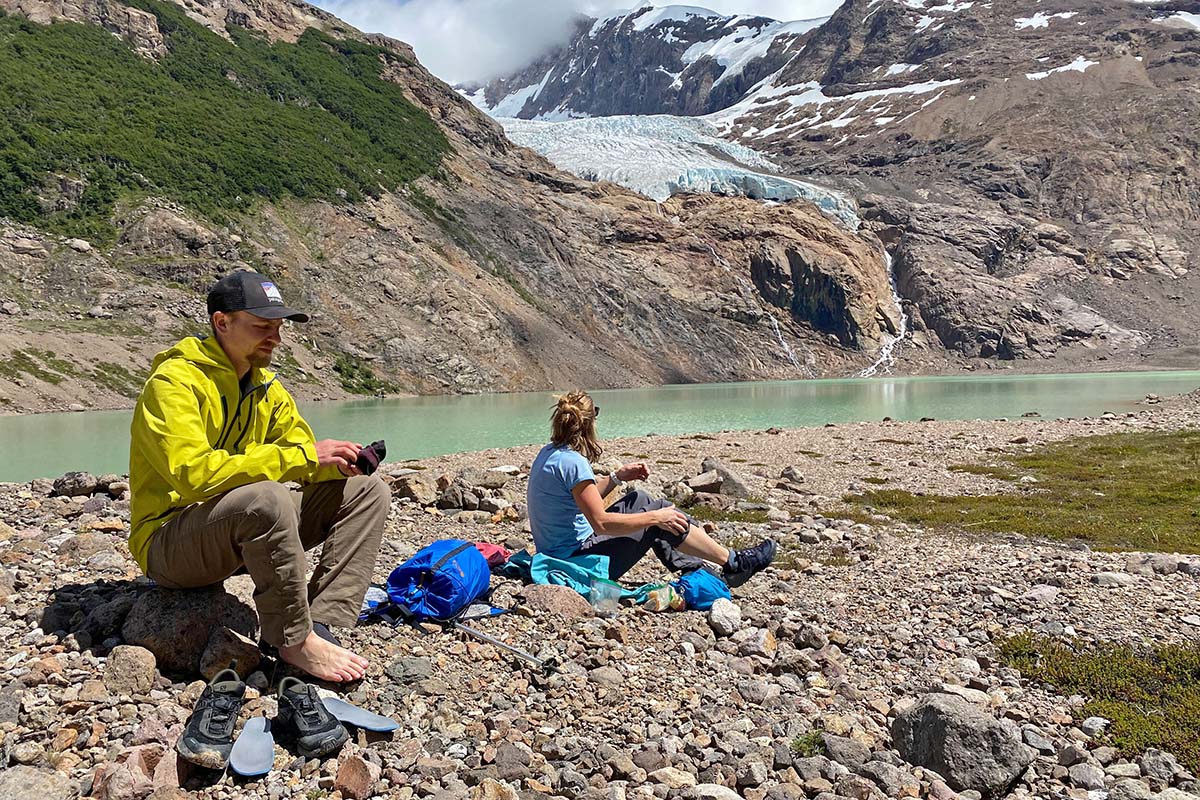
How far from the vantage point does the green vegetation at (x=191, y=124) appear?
5672 cm

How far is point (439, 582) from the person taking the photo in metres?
5.38

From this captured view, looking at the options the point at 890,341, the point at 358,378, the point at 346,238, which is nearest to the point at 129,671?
the point at 358,378

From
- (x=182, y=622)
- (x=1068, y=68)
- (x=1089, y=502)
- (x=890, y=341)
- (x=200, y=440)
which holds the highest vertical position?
(x=1068, y=68)

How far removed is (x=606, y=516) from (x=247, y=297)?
3.27 meters

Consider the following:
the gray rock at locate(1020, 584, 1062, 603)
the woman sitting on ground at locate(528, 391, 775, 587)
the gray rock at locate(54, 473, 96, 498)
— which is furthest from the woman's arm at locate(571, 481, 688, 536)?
the gray rock at locate(54, 473, 96, 498)

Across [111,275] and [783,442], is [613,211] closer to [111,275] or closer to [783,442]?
[111,275]

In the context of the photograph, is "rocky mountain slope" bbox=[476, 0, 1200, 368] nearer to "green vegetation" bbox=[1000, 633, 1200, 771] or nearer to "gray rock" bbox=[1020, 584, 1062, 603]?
"gray rock" bbox=[1020, 584, 1062, 603]

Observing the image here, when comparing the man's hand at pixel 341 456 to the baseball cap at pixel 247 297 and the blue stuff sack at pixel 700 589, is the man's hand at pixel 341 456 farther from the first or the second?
the blue stuff sack at pixel 700 589

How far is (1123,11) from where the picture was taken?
649 feet

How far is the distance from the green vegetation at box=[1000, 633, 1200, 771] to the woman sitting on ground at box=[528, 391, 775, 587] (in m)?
2.30

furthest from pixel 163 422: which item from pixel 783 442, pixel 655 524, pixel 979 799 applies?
pixel 783 442

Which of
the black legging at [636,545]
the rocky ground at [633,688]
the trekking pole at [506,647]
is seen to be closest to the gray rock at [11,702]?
the rocky ground at [633,688]

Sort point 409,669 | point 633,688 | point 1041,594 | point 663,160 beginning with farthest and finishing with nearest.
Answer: point 663,160 → point 1041,594 → point 633,688 → point 409,669

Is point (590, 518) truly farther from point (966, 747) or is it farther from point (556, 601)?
point (966, 747)
